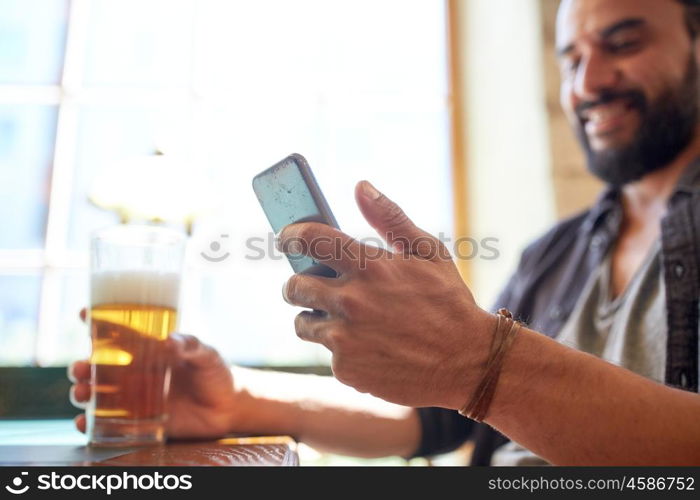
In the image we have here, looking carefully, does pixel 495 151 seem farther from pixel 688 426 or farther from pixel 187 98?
pixel 688 426

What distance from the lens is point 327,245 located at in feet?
1.52

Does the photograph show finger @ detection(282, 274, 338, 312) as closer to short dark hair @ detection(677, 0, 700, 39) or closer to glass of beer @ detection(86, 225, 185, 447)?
glass of beer @ detection(86, 225, 185, 447)

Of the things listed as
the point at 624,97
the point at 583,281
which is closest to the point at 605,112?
the point at 624,97

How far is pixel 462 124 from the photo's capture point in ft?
5.95

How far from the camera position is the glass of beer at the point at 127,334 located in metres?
0.58

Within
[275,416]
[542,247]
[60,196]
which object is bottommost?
[275,416]

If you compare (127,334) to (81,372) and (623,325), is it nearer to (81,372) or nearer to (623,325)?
(81,372)

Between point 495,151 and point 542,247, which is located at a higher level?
point 495,151

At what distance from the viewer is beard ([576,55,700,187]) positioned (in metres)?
1.06

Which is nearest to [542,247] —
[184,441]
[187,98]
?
[184,441]

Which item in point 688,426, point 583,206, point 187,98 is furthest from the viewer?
point 187,98

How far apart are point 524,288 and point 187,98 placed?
1.17 meters

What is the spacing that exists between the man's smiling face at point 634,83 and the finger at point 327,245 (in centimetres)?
77

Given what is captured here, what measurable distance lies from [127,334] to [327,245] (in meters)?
0.24
